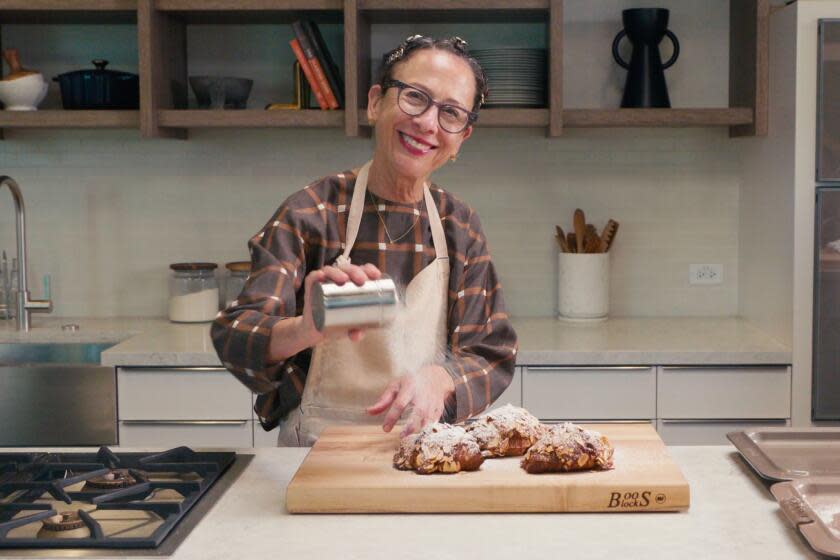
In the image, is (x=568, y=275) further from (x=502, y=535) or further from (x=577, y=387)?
(x=502, y=535)

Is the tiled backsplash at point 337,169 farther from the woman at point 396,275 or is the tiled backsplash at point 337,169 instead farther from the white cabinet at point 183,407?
the woman at point 396,275

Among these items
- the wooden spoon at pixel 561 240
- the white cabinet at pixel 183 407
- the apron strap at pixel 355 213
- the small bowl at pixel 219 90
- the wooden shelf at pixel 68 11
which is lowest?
the white cabinet at pixel 183 407

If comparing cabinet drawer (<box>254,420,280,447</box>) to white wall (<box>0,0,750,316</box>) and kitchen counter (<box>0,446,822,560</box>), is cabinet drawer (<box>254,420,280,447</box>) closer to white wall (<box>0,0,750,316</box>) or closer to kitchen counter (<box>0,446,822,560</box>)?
white wall (<box>0,0,750,316</box>)

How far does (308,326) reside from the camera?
174 centimetres

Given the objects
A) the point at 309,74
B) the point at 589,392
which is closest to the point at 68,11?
the point at 309,74

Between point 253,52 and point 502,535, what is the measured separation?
2.90m

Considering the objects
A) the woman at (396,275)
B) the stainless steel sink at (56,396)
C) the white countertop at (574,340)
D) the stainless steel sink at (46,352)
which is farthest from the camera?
the stainless steel sink at (46,352)

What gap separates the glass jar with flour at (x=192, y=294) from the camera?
12.8ft

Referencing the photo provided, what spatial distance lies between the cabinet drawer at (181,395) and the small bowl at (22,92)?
112cm

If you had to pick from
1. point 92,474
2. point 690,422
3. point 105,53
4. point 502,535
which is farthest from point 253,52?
point 502,535

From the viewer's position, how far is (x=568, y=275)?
154 inches

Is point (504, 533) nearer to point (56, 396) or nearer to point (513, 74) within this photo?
point (513, 74)

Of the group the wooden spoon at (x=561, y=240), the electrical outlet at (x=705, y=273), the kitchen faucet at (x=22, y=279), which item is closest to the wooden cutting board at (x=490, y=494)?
the wooden spoon at (x=561, y=240)

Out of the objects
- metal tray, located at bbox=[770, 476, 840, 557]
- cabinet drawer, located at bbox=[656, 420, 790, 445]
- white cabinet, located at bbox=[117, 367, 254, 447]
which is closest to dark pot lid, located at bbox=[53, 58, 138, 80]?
white cabinet, located at bbox=[117, 367, 254, 447]
